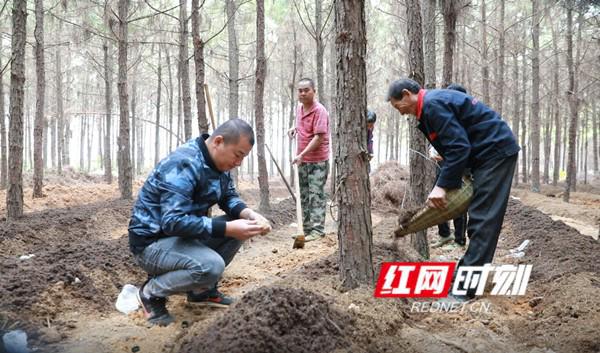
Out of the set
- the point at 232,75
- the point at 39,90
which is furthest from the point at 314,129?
the point at 39,90

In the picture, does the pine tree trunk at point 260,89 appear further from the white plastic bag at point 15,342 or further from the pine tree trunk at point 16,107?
the white plastic bag at point 15,342

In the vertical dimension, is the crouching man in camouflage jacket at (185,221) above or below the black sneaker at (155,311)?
above

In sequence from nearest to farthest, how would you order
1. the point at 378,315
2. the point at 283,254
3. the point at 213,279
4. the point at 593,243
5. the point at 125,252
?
the point at 378,315, the point at 213,279, the point at 125,252, the point at 593,243, the point at 283,254

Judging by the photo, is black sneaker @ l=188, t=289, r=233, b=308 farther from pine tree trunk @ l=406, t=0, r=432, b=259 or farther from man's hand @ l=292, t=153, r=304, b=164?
man's hand @ l=292, t=153, r=304, b=164

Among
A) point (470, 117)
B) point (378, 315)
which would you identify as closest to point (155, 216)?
point (378, 315)

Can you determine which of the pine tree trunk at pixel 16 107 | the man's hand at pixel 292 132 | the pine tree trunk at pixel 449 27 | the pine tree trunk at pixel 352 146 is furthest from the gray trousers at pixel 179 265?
the pine tree trunk at pixel 16 107

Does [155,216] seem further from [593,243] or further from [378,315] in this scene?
[593,243]

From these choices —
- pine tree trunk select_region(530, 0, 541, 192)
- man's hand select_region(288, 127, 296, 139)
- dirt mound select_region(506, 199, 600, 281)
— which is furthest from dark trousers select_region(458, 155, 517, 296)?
pine tree trunk select_region(530, 0, 541, 192)

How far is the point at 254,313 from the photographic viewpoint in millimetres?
2428

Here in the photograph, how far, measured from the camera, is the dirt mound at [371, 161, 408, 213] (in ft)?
34.7

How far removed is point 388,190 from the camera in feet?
35.1

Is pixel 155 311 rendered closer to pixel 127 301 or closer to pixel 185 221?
pixel 127 301

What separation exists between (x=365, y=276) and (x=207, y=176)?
1.27 metres

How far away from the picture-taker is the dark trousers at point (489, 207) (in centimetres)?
338
